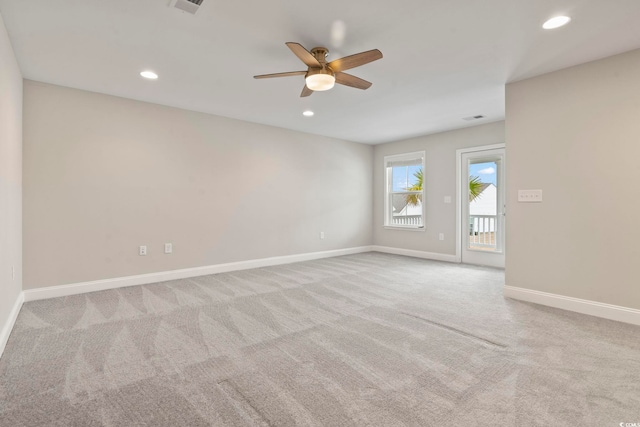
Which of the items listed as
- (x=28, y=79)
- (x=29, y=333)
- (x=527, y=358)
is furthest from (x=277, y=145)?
(x=527, y=358)

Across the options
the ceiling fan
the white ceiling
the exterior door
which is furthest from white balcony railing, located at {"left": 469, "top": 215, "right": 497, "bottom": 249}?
the ceiling fan

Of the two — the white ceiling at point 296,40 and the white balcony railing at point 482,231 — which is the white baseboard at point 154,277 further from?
the white balcony railing at point 482,231

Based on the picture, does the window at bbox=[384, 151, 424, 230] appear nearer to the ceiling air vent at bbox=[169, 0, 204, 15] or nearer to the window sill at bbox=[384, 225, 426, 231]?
the window sill at bbox=[384, 225, 426, 231]

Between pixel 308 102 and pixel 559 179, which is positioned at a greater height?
pixel 308 102

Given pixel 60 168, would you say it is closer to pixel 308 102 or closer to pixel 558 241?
pixel 308 102

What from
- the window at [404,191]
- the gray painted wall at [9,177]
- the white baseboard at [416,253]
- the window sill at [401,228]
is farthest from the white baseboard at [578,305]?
the gray painted wall at [9,177]

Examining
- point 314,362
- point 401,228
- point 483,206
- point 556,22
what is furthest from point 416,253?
point 314,362

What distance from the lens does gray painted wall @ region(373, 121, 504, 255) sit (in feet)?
18.1

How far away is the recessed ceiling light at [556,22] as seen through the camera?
2.33m

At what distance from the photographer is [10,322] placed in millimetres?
2650

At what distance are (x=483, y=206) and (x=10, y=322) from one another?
646cm

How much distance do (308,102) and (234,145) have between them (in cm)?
156

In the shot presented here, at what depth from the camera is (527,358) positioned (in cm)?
218

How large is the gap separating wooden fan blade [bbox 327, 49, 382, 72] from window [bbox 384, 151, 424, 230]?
13.6 ft
